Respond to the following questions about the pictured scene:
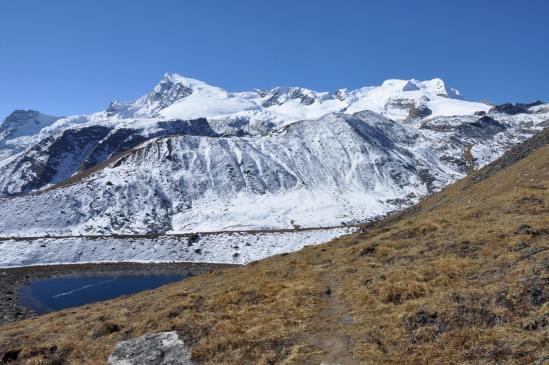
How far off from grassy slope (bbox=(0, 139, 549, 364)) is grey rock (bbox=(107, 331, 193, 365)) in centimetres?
50

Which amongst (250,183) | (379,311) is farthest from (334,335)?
(250,183)

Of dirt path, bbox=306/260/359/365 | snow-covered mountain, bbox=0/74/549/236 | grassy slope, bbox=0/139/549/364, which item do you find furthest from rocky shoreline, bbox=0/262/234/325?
dirt path, bbox=306/260/359/365

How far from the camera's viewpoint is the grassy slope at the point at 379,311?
1258 centimetres

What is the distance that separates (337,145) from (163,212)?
230 ft

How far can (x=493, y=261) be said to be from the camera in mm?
18453

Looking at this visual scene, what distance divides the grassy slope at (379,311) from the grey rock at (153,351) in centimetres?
50

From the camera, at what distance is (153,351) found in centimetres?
1538

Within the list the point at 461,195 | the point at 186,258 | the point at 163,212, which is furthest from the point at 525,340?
the point at 163,212

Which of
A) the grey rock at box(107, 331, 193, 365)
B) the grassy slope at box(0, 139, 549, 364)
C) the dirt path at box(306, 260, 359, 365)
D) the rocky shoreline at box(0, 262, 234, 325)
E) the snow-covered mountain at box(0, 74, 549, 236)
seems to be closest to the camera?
the grassy slope at box(0, 139, 549, 364)

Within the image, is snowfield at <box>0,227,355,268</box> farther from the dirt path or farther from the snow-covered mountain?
the dirt path

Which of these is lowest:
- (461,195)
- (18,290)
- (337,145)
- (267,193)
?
(18,290)

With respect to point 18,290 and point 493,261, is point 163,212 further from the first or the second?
point 493,261

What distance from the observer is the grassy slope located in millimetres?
12578

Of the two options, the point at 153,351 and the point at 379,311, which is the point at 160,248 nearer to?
the point at 153,351
